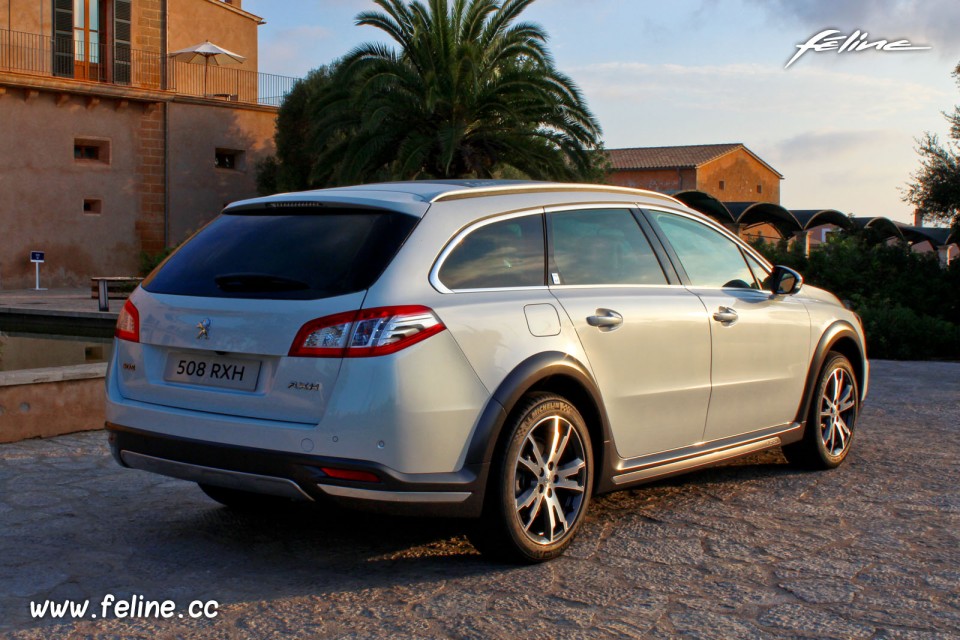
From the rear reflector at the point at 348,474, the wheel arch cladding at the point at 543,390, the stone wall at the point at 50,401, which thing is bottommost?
the stone wall at the point at 50,401

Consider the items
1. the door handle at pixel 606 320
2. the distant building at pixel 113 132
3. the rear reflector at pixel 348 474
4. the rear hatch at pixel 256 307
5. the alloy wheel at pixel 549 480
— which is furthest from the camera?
the distant building at pixel 113 132

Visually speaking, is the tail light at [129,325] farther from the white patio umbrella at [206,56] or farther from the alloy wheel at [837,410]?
the white patio umbrella at [206,56]

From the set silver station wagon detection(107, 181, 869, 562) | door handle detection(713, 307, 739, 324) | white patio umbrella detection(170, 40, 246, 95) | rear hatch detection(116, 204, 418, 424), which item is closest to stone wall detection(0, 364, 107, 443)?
silver station wagon detection(107, 181, 869, 562)

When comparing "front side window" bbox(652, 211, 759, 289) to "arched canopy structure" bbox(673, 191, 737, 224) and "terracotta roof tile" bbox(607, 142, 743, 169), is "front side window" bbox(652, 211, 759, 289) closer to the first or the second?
"arched canopy structure" bbox(673, 191, 737, 224)

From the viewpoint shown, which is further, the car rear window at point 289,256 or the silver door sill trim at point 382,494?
the car rear window at point 289,256

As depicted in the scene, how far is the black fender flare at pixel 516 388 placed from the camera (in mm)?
4367

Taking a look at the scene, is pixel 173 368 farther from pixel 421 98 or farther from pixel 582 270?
pixel 421 98

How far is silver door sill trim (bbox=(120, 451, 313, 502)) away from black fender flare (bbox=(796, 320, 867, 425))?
3371 mm

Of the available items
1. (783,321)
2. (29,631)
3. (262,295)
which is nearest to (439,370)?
(262,295)

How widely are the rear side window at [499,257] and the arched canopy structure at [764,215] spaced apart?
31.0m

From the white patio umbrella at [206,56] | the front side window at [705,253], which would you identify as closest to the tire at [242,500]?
the front side window at [705,253]

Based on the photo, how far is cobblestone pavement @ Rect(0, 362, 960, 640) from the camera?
3967 millimetres

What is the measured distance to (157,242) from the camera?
38406 millimetres

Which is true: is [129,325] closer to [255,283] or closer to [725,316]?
[255,283]
